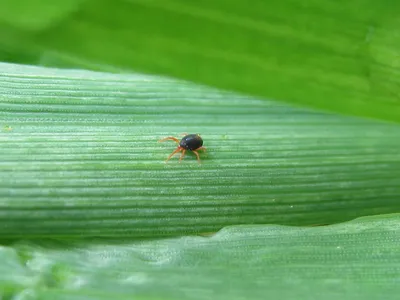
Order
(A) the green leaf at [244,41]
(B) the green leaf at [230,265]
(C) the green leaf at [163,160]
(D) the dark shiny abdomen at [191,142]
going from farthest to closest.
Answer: (D) the dark shiny abdomen at [191,142]
(C) the green leaf at [163,160]
(B) the green leaf at [230,265]
(A) the green leaf at [244,41]

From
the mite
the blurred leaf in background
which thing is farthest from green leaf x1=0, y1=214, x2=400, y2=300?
the mite

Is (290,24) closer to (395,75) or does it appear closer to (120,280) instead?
(395,75)

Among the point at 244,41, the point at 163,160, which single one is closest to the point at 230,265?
the point at 163,160

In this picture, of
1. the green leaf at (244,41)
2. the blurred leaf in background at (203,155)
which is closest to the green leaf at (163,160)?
the blurred leaf in background at (203,155)

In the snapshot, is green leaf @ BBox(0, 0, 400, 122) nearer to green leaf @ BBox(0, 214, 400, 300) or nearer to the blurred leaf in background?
the blurred leaf in background

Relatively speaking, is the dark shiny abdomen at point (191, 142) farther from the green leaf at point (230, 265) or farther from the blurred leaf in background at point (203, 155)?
the green leaf at point (230, 265)

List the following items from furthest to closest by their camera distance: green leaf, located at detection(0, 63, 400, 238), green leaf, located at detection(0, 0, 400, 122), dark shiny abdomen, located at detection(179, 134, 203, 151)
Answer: dark shiny abdomen, located at detection(179, 134, 203, 151), green leaf, located at detection(0, 63, 400, 238), green leaf, located at detection(0, 0, 400, 122)

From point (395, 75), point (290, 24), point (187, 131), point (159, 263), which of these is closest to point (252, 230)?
point (159, 263)
